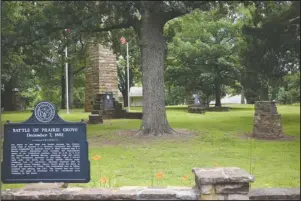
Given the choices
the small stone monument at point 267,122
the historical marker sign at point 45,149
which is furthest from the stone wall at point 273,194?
the small stone monument at point 267,122

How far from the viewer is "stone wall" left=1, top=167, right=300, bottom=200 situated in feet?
10.1

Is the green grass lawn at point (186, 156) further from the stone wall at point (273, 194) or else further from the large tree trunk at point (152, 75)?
the large tree trunk at point (152, 75)

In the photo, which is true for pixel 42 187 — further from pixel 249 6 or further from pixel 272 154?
pixel 249 6

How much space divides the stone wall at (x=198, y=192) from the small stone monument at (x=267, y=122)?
503cm

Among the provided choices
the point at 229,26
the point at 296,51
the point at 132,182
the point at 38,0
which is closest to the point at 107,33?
the point at 38,0

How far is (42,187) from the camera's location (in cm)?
353

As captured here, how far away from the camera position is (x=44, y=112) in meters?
3.62

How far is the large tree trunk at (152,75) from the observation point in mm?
9055

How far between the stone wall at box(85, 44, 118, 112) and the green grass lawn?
6.66 metres

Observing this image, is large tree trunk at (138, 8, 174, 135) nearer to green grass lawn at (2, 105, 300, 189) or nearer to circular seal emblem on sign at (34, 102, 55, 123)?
green grass lawn at (2, 105, 300, 189)

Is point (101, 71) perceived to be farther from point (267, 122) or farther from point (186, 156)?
point (186, 156)

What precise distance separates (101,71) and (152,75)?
7804 millimetres

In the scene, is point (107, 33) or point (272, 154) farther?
point (107, 33)

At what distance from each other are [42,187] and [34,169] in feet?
0.63
